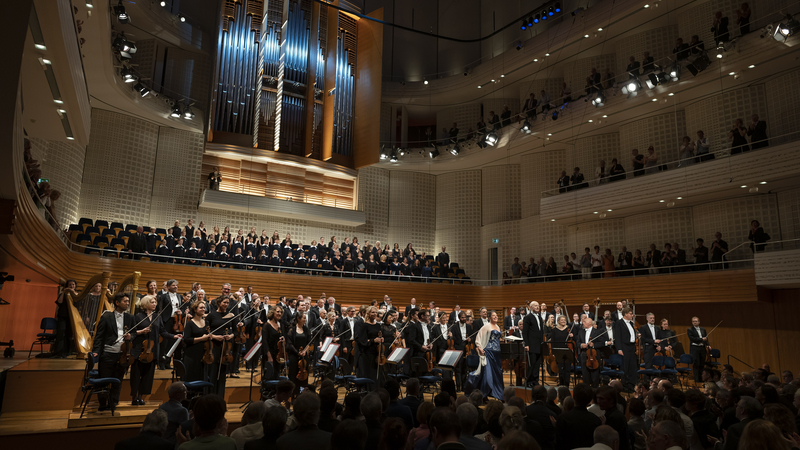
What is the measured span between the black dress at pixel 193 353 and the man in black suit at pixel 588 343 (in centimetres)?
690

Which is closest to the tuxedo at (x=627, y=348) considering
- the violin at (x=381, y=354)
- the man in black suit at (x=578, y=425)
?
the violin at (x=381, y=354)

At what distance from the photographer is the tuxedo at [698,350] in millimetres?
11499

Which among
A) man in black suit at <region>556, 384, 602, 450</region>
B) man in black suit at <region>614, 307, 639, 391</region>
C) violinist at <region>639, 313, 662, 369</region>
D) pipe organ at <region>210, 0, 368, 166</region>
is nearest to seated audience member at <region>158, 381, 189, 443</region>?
man in black suit at <region>556, 384, 602, 450</region>

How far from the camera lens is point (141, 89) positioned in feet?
53.0

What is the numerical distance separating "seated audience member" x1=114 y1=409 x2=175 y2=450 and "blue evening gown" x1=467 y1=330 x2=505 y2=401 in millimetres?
6819

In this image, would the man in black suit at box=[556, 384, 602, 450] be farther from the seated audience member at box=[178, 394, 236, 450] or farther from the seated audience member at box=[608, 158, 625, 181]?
the seated audience member at box=[608, 158, 625, 181]

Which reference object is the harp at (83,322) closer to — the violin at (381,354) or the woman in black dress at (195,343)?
the woman in black dress at (195,343)

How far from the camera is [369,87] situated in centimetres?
2039

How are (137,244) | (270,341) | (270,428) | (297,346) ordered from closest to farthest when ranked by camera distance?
(270,428) < (270,341) < (297,346) < (137,244)

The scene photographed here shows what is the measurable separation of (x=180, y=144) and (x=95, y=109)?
2.74 meters

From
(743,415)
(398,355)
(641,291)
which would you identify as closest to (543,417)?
(743,415)

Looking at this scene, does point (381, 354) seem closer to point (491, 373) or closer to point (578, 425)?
point (491, 373)

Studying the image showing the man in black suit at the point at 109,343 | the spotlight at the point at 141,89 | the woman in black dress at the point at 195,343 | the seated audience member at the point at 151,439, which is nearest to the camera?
the seated audience member at the point at 151,439

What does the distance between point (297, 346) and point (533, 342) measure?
4.86 m
